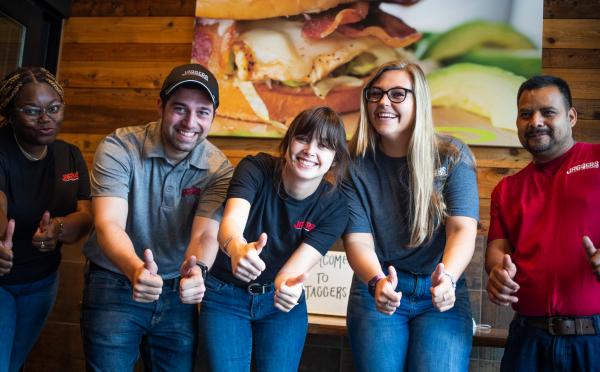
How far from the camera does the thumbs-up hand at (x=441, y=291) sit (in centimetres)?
126

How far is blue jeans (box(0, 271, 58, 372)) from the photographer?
158cm

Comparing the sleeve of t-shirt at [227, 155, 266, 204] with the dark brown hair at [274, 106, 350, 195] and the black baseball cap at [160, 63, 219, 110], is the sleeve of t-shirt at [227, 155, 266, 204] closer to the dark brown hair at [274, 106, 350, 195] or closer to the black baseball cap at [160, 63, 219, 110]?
the dark brown hair at [274, 106, 350, 195]

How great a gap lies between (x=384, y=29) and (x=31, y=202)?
2.12 meters

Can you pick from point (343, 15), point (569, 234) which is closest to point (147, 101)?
point (343, 15)

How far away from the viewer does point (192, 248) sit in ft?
4.86

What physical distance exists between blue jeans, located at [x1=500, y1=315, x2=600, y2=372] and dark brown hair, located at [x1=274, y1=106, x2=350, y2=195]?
2.78 feet

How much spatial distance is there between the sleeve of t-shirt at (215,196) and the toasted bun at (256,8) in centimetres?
150

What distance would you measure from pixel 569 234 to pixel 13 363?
6.93 feet

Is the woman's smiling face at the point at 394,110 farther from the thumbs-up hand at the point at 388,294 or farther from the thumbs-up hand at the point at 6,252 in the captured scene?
the thumbs-up hand at the point at 6,252

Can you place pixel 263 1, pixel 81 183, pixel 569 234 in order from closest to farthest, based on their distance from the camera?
pixel 569 234 → pixel 81 183 → pixel 263 1

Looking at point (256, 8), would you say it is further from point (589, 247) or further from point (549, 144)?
point (589, 247)

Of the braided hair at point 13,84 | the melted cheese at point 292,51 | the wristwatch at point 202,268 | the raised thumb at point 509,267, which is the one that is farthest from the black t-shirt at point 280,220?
the melted cheese at point 292,51

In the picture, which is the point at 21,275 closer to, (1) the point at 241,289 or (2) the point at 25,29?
(1) the point at 241,289

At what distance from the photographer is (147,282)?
3.94ft
